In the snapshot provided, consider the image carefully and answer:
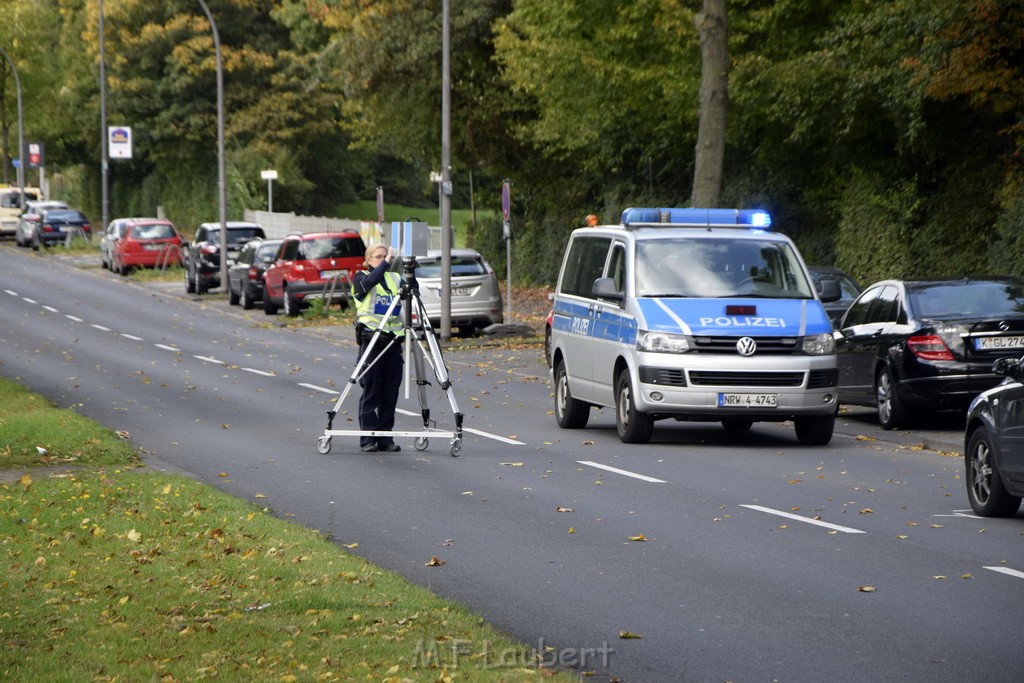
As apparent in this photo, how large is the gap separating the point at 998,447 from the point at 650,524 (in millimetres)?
2276

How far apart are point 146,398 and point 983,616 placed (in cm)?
1458

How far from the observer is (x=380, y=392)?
50.2 ft

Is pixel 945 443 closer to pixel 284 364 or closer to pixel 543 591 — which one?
pixel 543 591

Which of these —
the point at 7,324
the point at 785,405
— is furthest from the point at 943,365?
the point at 7,324

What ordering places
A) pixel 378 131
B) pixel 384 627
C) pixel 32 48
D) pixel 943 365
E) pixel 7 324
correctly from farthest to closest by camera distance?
pixel 32 48 < pixel 378 131 < pixel 7 324 < pixel 943 365 < pixel 384 627

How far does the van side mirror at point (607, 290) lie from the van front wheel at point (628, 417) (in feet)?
2.38

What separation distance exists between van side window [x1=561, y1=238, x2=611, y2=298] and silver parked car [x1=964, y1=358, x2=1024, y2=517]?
6.17 metres

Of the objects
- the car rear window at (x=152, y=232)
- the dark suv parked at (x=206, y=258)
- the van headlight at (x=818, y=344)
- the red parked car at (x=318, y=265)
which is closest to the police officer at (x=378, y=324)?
the van headlight at (x=818, y=344)

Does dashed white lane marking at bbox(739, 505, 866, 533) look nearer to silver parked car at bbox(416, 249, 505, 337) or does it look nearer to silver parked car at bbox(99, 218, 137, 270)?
silver parked car at bbox(416, 249, 505, 337)

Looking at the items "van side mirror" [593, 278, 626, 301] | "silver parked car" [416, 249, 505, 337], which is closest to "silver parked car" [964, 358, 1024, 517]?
"van side mirror" [593, 278, 626, 301]

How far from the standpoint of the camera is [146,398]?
20969 millimetres

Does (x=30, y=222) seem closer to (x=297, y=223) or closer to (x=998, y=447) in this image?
(x=297, y=223)

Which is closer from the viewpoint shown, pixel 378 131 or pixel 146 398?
pixel 146 398

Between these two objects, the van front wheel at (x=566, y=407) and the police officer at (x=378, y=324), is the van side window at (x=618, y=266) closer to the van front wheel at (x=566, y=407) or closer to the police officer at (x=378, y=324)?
the van front wheel at (x=566, y=407)
